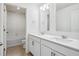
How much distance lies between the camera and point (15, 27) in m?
5.13

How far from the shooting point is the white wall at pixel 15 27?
4.80 meters

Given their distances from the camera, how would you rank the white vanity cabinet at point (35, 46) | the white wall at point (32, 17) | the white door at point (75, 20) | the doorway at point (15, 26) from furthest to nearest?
the doorway at point (15, 26), the white wall at point (32, 17), the white vanity cabinet at point (35, 46), the white door at point (75, 20)

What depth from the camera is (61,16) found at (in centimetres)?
218

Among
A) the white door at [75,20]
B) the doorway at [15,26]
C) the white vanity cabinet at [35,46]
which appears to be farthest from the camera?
the doorway at [15,26]

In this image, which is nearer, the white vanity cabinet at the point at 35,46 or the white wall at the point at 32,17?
the white vanity cabinet at the point at 35,46

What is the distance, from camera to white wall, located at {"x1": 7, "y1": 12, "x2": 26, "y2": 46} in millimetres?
4805

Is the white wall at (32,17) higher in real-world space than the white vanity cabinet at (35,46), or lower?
higher

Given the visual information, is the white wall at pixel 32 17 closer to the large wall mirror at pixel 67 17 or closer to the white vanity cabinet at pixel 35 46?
the white vanity cabinet at pixel 35 46

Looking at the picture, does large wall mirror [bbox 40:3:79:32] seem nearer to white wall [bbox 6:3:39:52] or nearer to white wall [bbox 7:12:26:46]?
white wall [bbox 6:3:39:52]

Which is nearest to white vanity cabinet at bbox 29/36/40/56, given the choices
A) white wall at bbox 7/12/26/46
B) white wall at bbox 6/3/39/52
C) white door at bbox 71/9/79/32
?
white wall at bbox 6/3/39/52

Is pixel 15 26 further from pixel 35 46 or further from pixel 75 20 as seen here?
pixel 75 20

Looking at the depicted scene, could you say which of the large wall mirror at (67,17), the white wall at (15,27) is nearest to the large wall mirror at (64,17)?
the large wall mirror at (67,17)

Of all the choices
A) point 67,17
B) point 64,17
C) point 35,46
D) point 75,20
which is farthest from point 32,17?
point 75,20

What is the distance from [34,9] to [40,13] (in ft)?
1.08
